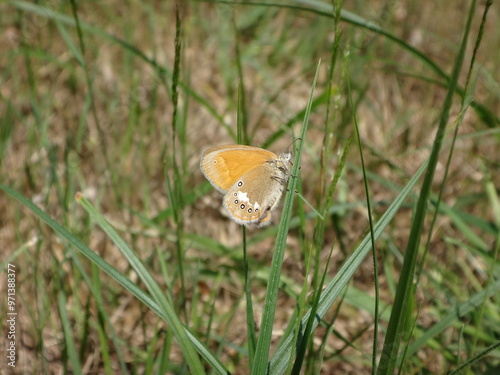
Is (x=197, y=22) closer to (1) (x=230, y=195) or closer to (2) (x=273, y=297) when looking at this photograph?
(1) (x=230, y=195)

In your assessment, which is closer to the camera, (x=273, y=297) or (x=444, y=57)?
(x=273, y=297)

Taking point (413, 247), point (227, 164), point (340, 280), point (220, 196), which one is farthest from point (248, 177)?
point (220, 196)

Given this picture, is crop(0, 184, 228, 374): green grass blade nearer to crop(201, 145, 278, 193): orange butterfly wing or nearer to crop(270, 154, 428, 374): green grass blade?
crop(270, 154, 428, 374): green grass blade

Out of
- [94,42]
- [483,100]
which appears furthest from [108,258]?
[483,100]

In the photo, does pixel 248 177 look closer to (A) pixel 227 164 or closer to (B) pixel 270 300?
(A) pixel 227 164

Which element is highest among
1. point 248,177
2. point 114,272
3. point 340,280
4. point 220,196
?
point 220,196
